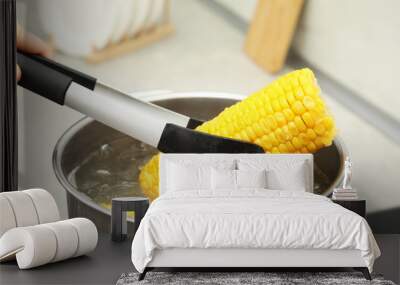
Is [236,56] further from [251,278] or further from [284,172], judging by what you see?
[251,278]

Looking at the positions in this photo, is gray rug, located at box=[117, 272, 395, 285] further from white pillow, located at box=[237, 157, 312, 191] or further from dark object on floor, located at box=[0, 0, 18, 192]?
dark object on floor, located at box=[0, 0, 18, 192]

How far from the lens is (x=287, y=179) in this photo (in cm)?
650

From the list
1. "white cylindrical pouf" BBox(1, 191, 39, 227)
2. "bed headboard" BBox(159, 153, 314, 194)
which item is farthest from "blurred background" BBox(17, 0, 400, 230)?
"white cylindrical pouf" BBox(1, 191, 39, 227)

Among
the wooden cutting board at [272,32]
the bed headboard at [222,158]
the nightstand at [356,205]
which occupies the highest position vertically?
the wooden cutting board at [272,32]

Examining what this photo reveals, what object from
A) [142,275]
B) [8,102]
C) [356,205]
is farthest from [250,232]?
[8,102]

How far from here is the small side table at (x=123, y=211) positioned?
260 inches

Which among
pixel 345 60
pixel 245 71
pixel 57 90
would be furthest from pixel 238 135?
pixel 57 90

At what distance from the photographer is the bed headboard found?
21.7 ft

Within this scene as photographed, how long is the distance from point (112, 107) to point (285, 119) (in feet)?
5.93

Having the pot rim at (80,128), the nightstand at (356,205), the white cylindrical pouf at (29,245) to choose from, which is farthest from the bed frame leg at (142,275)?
the nightstand at (356,205)

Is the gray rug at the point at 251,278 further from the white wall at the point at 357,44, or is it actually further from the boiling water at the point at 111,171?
the white wall at the point at 357,44

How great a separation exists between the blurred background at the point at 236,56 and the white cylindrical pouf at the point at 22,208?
1.52 metres

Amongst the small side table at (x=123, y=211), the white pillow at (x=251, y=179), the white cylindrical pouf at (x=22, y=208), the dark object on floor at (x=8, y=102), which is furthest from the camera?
the dark object on floor at (x=8, y=102)

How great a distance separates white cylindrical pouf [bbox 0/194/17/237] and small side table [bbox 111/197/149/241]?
1232mm
